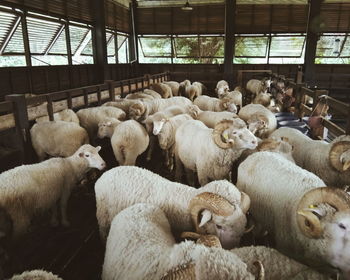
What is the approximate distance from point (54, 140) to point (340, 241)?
452cm

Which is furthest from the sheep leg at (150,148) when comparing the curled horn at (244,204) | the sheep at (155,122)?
the curled horn at (244,204)

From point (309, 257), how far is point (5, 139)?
4.93 meters

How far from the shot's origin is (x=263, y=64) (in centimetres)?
1706

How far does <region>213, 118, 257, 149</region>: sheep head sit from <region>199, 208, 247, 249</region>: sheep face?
149 centimetres

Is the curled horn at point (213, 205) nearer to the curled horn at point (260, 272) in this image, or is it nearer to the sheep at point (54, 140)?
the curled horn at point (260, 272)

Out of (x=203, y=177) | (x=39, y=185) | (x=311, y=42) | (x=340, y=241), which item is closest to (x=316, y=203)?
(x=340, y=241)

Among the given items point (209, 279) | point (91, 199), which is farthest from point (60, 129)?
point (209, 279)

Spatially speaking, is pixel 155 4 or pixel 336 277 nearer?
pixel 336 277

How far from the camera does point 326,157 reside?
385cm

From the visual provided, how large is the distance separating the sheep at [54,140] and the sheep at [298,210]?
3.10 metres

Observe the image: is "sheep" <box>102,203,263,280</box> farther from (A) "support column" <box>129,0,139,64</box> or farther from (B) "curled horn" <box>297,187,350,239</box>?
(A) "support column" <box>129,0,139,64</box>

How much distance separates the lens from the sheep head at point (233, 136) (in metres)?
3.86

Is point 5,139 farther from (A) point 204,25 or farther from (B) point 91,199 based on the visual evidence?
(A) point 204,25

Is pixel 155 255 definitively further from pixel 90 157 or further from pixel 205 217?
pixel 90 157
